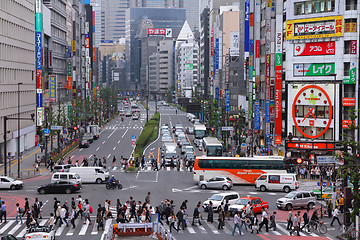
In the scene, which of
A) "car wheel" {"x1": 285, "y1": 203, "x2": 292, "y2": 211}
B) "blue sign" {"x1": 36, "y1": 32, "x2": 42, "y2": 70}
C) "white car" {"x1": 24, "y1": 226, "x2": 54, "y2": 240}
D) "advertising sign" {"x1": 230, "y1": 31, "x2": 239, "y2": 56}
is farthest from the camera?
"advertising sign" {"x1": 230, "y1": 31, "x2": 239, "y2": 56}

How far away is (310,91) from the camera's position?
71.2 meters

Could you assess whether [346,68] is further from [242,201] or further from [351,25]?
[242,201]

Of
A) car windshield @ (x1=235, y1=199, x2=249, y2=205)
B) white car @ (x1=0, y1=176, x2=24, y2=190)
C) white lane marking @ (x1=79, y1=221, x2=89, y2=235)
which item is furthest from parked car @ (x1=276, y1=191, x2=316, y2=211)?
white car @ (x1=0, y1=176, x2=24, y2=190)

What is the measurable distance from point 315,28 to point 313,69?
191 inches

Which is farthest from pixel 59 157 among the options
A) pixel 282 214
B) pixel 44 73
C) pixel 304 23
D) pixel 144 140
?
pixel 282 214

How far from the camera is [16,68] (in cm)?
8125

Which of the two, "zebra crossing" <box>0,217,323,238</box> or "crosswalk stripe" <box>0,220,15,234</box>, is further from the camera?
"crosswalk stripe" <box>0,220,15,234</box>

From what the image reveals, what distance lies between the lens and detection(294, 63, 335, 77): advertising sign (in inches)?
2734

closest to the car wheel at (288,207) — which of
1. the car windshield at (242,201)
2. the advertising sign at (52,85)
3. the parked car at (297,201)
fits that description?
the parked car at (297,201)

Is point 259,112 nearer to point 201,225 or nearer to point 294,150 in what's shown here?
point 294,150

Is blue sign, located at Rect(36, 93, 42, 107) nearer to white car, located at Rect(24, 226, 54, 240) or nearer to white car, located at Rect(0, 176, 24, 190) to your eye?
white car, located at Rect(0, 176, 24, 190)

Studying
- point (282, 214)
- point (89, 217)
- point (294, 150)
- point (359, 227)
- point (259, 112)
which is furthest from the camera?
point (259, 112)

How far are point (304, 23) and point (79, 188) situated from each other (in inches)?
1384

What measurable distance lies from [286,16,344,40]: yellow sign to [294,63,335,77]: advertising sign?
3.36m
